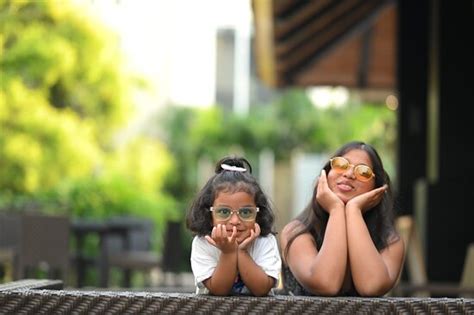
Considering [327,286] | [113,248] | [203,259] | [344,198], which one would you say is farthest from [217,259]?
[113,248]

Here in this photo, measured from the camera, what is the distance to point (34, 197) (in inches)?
502

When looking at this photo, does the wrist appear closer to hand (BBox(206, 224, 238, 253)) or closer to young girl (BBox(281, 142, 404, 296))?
young girl (BBox(281, 142, 404, 296))

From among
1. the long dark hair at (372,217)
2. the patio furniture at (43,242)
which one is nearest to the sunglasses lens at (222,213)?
the long dark hair at (372,217)

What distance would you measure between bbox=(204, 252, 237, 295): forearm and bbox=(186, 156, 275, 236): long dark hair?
170 millimetres

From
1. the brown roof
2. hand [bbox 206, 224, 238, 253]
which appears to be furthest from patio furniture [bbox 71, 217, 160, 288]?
hand [bbox 206, 224, 238, 253]

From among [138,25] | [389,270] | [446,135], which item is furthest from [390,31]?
[389,270]

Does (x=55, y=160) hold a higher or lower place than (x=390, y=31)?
lower

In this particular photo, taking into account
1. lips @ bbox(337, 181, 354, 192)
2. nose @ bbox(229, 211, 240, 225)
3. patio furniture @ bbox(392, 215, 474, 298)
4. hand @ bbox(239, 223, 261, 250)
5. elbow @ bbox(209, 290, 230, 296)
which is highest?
lips @ bbox(337, 181, 354, 192)

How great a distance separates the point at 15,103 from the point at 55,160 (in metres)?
2.14

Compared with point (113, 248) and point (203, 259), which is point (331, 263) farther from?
point (113, 248)

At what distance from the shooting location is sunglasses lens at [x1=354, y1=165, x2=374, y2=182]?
2.83 metres

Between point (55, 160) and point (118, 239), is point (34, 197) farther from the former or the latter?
point (118, 239)

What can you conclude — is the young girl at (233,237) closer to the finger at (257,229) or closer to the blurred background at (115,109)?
the finger at (257,229)

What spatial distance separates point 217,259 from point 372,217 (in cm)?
52
